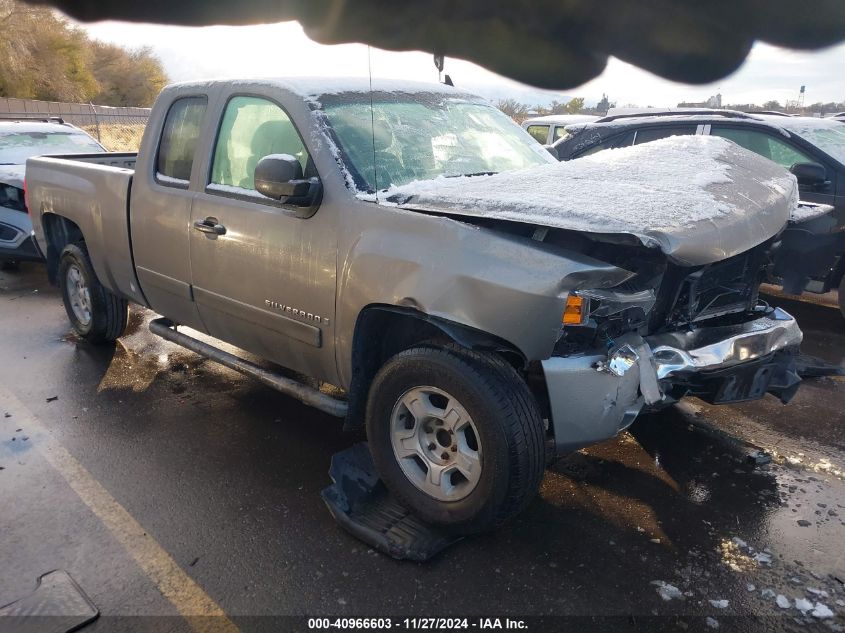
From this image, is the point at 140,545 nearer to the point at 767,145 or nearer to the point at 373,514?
the point at 373,514

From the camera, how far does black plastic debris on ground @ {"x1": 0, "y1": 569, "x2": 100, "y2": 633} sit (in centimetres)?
235

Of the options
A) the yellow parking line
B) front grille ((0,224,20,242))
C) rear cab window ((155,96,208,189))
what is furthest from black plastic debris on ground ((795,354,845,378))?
front grille ((0,224,20,242))

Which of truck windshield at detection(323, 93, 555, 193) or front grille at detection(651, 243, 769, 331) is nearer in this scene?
front grille at detection(651, 243, 769, 331)

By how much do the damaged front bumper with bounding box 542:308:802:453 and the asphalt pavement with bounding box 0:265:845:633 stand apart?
53 cm

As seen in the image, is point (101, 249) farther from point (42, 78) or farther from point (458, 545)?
point (458, 545)

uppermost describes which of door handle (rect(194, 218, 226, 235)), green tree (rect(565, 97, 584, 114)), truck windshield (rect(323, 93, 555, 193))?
green tree (rect(565, 97, 584, 114))

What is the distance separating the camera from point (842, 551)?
2.73 m

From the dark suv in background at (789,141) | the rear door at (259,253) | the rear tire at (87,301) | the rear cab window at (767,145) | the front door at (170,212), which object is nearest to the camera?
the rear door at (259,253)

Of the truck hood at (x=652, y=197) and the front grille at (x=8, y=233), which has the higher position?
the truck hood at (x=652, y=197)

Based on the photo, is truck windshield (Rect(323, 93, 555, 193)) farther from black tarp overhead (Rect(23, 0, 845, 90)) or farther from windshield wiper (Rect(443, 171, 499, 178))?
black tarp overhead (Rect(23, 0, 845, 90))

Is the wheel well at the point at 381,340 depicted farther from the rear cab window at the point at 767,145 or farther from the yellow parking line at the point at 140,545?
the rear cab window at the point at 767,145

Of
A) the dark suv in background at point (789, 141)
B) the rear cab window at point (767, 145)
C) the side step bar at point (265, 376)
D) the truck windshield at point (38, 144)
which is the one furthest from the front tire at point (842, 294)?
the truck windshield at point (38, 144)

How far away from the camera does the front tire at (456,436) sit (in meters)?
2.51

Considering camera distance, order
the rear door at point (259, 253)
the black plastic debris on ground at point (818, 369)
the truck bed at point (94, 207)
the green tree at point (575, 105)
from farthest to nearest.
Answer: the black plastic debris on ground at point (818, 369), the truck bed at point (94, 207), the rear door at point (259, 253), the green tree at point (575, 105)
